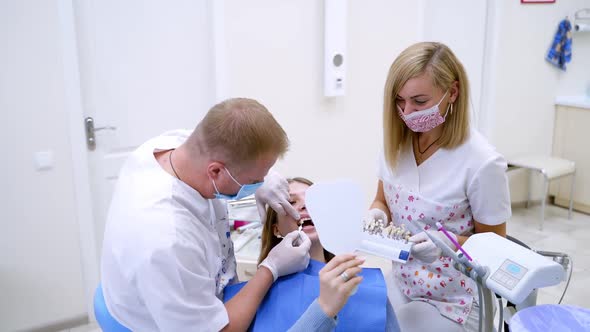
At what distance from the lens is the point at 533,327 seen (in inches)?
33.7

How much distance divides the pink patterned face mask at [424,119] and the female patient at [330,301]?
465 millimetres

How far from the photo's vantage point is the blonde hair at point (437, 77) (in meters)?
1.46

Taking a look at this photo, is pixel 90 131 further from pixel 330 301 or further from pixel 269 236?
pixel 330 301

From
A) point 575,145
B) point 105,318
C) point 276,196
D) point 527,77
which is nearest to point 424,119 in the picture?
point 276,196

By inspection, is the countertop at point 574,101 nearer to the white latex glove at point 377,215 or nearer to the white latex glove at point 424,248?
the white latex glove at point 377,215

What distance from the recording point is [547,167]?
3814 mm

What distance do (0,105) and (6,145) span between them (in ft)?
0.62

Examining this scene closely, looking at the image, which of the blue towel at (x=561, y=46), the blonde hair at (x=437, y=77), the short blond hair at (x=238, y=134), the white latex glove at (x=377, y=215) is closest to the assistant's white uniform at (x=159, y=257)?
the short blond hair at (x=238, y=134)

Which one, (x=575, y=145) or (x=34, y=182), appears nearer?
(x=34, y=182)

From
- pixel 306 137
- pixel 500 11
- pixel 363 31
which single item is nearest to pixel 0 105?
pixel 306 137

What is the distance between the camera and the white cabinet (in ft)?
13.2

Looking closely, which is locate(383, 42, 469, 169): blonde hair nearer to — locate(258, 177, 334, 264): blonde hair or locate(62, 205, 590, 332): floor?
locate(258, 177, 334, 264): blonde hair

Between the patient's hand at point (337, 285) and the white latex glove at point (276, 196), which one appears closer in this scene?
the patient's hand at point (337, 285)

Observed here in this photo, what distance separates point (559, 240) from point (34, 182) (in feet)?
11.3
